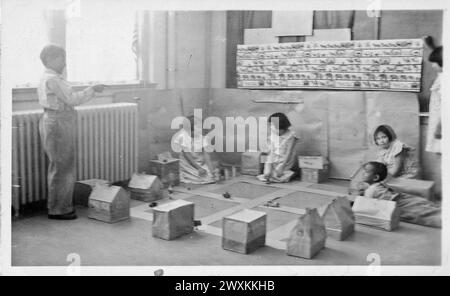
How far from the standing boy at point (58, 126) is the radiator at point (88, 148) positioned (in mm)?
196

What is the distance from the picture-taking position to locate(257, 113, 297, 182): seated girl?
592 centimetres

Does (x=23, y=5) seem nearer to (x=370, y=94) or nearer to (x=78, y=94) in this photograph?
(x=78, y=94)

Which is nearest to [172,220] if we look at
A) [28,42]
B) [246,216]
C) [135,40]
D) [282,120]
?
[246,216]

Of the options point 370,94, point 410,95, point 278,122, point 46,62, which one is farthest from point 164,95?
point 410,95

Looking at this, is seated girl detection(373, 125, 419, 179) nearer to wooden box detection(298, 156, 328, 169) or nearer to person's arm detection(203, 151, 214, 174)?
wooden box detection(298, 156, 328, 169)

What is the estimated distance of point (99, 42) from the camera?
4234 millimetres

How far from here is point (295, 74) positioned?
6.07 metres

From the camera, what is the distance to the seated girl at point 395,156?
207 inches

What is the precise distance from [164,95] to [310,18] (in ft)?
6.11

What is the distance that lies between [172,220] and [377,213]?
5.57 feet

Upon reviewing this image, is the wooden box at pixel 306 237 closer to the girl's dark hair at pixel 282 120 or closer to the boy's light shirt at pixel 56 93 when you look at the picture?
the boy's light shirt at pixel 56 93

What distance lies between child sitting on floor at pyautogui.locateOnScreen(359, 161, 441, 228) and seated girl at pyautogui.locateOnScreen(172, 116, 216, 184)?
5.99 ft

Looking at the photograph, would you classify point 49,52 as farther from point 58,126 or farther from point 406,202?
point 406,202

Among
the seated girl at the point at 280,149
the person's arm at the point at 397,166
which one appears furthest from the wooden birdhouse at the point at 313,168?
the person's arm at the point at 397,166
